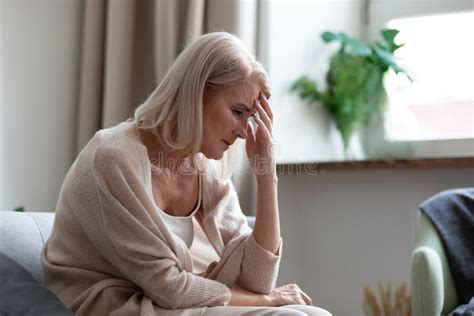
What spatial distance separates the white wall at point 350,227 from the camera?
293cm

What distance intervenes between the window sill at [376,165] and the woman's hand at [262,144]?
3.68ft

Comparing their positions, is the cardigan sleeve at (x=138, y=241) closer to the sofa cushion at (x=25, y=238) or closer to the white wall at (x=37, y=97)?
the sofa cushion at (x=25, y=238)

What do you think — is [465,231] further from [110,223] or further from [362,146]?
[110,223]

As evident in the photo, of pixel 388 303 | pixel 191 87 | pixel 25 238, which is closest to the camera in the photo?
pixel 191 87

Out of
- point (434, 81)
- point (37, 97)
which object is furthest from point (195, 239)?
point (434, 81)

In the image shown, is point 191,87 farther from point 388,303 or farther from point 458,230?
point 388,303

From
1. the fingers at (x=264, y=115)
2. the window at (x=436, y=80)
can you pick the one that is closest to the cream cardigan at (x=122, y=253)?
the fingers at (x=264, y=115)

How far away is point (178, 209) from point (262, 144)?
9.9 inches

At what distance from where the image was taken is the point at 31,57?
2.94m

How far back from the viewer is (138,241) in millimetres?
1611

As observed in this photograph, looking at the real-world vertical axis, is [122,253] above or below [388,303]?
above

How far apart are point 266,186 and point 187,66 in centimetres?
35

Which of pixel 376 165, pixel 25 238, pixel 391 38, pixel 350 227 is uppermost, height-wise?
pixel 391 38

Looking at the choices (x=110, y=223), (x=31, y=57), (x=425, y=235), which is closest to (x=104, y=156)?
(x=110, y=223)
